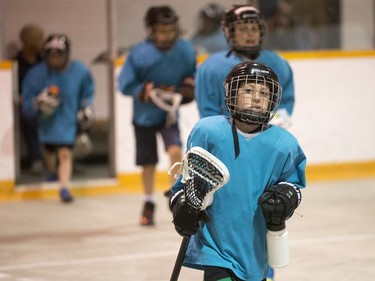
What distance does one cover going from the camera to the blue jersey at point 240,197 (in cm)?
385

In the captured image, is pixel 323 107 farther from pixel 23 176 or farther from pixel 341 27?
pixel 23 176

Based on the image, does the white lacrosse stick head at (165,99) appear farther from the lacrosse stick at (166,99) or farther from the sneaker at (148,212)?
the sneaker at (148,212)

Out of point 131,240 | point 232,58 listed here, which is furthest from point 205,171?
point 131,240

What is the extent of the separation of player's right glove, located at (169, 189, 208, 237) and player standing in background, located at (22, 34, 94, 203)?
512 cm

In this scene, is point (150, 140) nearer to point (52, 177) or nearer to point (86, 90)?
point (86, 90)

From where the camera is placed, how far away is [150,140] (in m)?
7.68

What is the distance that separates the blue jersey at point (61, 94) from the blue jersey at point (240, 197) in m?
5.20

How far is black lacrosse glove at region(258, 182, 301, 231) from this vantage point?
12.4ft

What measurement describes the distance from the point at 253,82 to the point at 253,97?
6 centimetres

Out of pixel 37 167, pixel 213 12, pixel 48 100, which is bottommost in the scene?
pixel 37 167

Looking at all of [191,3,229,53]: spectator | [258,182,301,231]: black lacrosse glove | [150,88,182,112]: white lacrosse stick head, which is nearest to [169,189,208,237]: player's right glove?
[258,182,301,231]: black lacrosse glove

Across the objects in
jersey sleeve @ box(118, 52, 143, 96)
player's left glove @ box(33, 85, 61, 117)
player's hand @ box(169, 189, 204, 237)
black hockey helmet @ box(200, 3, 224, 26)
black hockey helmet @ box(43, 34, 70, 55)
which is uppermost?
black hockey helmet @ box(200, 3, 224, 26)

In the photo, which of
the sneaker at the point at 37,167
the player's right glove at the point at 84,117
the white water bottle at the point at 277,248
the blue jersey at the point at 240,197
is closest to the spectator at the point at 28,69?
the sneaker at the point at 37,167

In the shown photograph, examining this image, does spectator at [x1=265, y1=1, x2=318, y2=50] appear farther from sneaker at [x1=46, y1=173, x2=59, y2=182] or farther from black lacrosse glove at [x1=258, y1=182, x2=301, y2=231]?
black lacrosse glove at [x1=258, y1=182, x2=301, y2=231]
